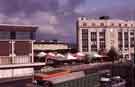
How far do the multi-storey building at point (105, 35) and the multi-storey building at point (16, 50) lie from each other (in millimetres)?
85262

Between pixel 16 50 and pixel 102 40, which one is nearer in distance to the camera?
pixel 16 50

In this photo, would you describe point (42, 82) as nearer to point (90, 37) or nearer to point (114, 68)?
point (114, 68)

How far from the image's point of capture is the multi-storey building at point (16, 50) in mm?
22500

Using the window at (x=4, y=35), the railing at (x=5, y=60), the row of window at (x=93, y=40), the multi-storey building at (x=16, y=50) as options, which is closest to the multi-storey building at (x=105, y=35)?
the row of window at (x=93, y=40)

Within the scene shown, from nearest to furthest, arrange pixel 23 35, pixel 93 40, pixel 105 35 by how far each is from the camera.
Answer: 1. pixel 23 35
2. pixel 93 40
3. pixel 105 35

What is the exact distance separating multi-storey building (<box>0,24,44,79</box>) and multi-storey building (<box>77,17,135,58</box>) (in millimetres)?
85262

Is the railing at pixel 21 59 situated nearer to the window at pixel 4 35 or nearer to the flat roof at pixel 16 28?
the window at pixel 4 35

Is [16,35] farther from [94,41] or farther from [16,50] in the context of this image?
[94,41]

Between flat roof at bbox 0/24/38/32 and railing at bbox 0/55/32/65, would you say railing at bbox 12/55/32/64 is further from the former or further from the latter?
flat roof at bbox 0/24/38/32

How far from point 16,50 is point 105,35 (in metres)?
90.1

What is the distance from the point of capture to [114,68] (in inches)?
2216

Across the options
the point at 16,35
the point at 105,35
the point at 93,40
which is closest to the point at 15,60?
the point at 16,35

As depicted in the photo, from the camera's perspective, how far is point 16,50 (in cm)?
2334

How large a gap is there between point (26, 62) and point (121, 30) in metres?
92.5
